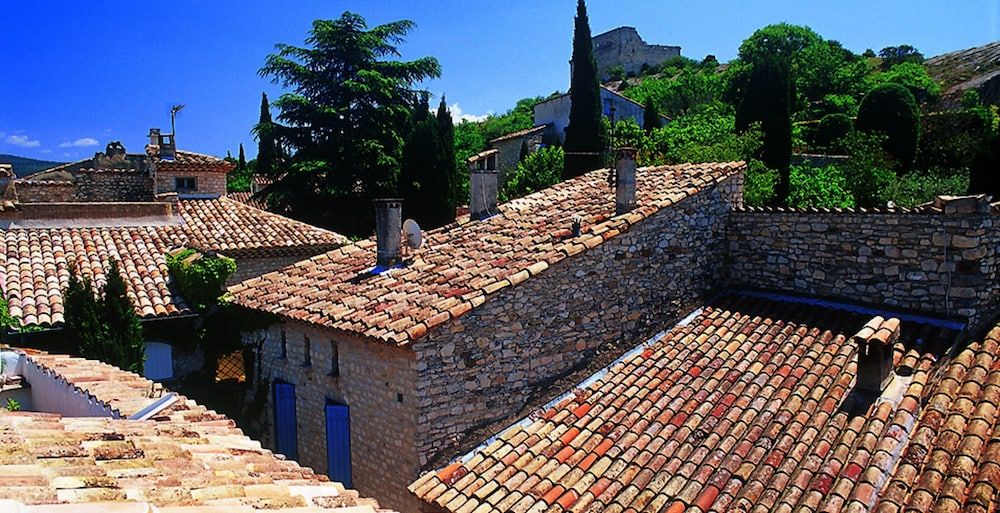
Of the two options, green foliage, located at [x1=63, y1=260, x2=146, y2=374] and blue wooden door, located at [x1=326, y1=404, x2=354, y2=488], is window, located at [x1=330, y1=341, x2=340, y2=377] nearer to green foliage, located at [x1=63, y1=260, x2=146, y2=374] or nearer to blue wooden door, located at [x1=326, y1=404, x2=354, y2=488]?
blue wooden door, located at [x1=326, y1=404, x2=354, y2=488]

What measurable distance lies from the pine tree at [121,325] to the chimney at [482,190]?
642 cm

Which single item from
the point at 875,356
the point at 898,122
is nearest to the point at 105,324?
the point at 875,356

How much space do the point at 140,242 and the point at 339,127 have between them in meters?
11.6

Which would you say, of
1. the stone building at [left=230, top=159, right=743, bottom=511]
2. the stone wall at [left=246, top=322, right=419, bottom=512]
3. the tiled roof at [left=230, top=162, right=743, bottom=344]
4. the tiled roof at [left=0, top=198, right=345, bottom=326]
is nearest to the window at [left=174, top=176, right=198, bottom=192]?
the tiled roof at [left=0, top=198, right=345, bottom=326]

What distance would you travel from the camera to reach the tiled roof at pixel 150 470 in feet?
10.6

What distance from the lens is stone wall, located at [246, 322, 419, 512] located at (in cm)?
932

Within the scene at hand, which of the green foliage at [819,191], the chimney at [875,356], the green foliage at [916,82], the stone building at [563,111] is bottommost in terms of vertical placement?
the chimney at [875,356]

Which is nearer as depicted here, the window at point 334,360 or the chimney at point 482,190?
the window at point 334,360

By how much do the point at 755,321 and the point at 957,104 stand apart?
37038mm

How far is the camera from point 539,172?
92.1 ft

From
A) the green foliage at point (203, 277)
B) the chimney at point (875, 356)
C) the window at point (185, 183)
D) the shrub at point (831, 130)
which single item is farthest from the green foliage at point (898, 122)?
the green foliage at point (203, 277)

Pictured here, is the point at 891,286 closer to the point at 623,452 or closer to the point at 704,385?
the point at 704,385

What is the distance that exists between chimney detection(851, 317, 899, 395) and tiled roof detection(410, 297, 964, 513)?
2.0 inches

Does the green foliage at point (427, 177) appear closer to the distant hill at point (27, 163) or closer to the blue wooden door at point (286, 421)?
the blue wooden door at point (286, 421)
